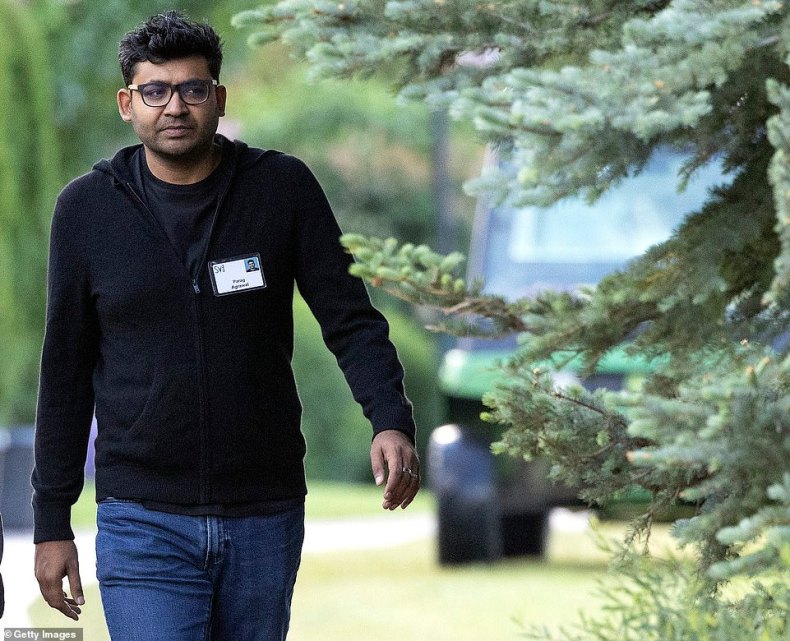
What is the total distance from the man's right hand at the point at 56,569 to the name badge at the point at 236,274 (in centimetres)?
70

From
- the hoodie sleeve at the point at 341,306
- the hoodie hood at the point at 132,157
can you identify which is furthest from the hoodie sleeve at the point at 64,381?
the hoodie sleeve at the point at 341,306

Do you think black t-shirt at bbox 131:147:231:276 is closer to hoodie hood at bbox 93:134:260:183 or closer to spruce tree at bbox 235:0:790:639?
hoodie hood at bbox 93:134:260:183

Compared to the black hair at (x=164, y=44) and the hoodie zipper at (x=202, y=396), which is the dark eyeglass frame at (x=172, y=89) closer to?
the black hair at (x=164, y=44)

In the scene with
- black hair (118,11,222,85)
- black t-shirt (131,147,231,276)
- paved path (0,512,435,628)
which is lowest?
paved path (0,512,435,628)

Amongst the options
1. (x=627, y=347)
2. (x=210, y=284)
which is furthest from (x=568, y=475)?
(x=210, y=284)

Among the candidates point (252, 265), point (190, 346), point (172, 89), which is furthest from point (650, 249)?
point (172, 89)

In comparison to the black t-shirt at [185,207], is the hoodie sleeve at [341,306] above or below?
below

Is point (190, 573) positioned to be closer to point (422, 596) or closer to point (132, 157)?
point (132, 157)

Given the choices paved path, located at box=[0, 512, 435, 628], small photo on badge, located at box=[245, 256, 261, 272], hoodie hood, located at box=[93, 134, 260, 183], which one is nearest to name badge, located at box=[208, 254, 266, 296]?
small photo on badge, located at box=[245, 256, 261, 272]

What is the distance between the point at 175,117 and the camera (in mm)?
3754

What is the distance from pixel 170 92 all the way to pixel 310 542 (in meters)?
9.31

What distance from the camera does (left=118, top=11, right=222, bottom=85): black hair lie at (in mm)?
3811
